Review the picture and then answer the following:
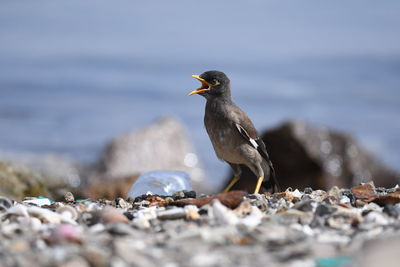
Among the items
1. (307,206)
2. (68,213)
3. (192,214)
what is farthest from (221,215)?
(68,213)

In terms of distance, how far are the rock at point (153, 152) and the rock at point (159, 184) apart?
5363 mm

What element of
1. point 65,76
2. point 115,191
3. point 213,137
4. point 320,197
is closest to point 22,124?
point 65,76

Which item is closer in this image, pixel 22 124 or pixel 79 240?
pixel 79 240

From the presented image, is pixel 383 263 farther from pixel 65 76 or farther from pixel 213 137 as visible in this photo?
pixel 65 76

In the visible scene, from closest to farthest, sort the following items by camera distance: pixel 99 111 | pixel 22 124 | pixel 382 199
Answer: pixel 382 199, pixel 22 124, pixel 99 111

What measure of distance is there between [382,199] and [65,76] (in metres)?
26.5

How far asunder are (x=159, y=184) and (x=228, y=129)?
0.92 metres

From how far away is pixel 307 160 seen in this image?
1303 cm

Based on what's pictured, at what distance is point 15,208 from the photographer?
203 inches

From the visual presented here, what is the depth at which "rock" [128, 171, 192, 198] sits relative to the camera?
7.93 metres

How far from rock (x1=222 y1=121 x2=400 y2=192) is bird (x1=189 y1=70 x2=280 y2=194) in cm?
434

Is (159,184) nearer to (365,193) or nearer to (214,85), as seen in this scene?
(214,85)

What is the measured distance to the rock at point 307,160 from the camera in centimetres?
1284

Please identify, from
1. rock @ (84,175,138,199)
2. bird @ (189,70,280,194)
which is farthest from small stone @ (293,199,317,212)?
rock @ (84,175,138,199)
